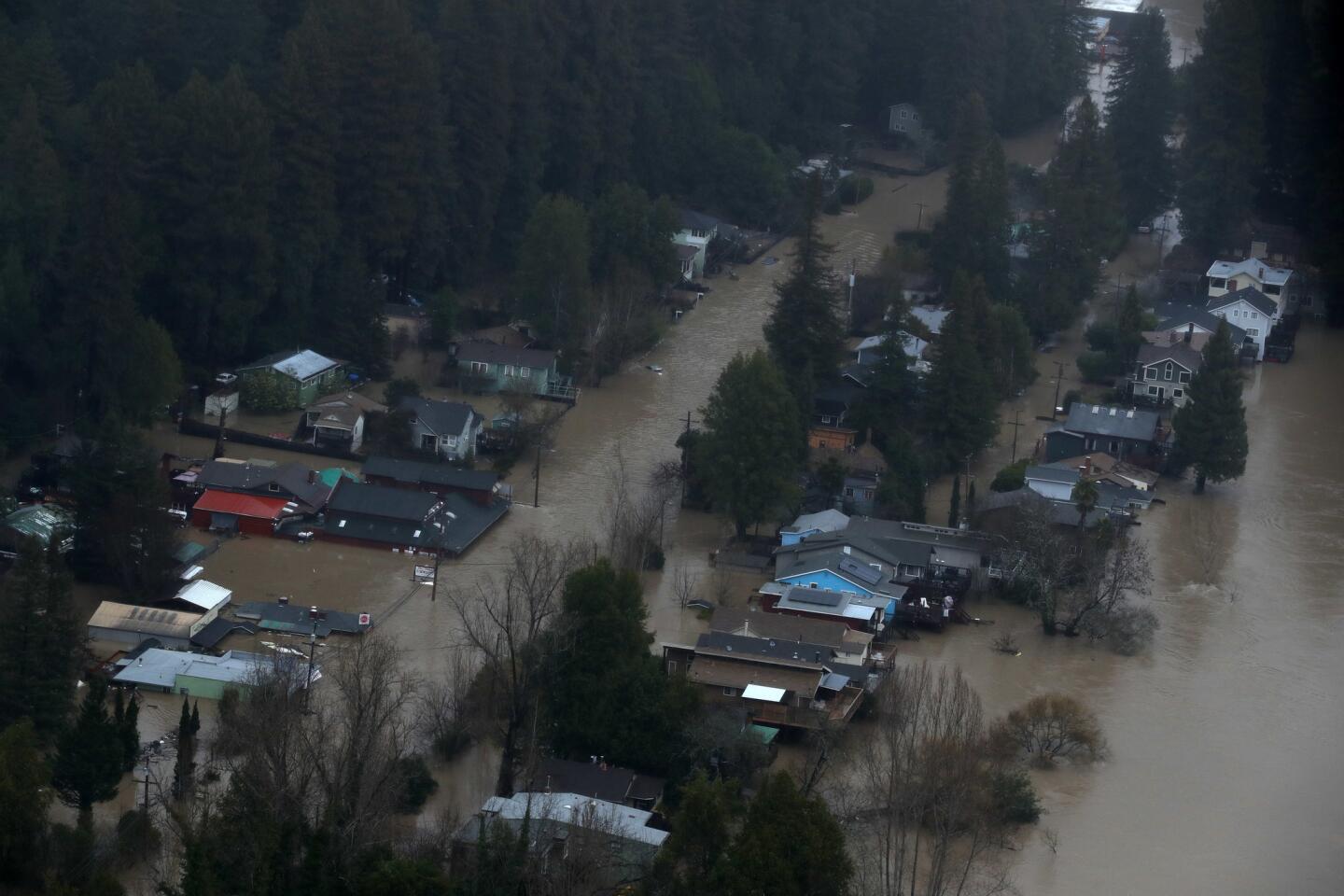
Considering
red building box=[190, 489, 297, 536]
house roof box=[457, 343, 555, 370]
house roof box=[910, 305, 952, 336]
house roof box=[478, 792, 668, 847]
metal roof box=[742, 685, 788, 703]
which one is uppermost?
house roof box=[910, 305, 952, 336]

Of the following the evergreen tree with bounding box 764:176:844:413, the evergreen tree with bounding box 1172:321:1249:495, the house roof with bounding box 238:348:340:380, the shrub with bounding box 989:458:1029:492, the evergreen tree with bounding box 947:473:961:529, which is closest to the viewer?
the evergreen tree with bounding box 947:473:961:529

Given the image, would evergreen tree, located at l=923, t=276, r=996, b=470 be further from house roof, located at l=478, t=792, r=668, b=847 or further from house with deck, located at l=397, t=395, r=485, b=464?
house roof, located at l=478, t=792, r=668, b=847

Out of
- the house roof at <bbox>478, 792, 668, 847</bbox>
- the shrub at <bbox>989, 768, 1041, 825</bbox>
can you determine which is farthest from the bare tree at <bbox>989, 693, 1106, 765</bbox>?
the house roof at <bbox>478, 792, 668, 847</bbox>

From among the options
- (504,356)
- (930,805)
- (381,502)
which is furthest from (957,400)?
(930,805)

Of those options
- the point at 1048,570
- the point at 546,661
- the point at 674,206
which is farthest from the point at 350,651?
the point at 674,206

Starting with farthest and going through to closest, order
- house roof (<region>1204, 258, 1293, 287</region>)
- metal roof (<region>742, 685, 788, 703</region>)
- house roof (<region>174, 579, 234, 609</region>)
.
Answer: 1. house roof (<region>1204, 258, 1293, 287</region>)
2. house roof (<region>174, 579, 234, 609</region>)
3. metal roof (<region>742, 685, 788, 703</region>)

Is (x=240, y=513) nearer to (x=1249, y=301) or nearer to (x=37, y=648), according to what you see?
(x=37, y=648)

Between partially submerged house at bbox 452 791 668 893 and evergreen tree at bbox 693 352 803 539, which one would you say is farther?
evergreen tree at bbox 693 352 803 539
